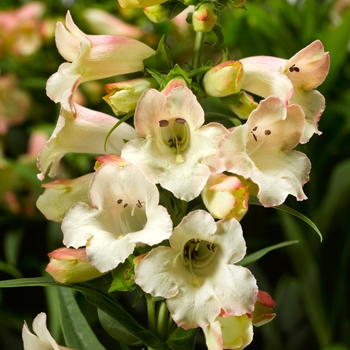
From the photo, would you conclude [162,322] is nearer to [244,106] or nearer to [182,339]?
[182,339]

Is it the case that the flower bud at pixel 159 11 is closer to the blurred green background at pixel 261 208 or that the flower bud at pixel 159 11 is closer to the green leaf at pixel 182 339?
the green leaf at pixel 182 339

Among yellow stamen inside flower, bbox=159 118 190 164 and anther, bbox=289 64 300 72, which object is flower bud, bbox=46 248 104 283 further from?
anther, bbox=289 64 300 72

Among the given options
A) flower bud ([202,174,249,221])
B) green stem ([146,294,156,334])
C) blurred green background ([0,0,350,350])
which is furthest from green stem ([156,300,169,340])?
blurred green background ([0,0,350,350])

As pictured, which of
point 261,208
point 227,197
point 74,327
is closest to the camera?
point 227,197

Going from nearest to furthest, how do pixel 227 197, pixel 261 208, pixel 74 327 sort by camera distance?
pixel 227 197
pixel 74 327
pixel 261 208

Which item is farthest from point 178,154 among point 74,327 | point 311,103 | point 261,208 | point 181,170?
point 261,208

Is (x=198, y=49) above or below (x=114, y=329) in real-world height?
above

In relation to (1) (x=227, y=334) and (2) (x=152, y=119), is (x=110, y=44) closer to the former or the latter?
(2) (x=152, y=119)
